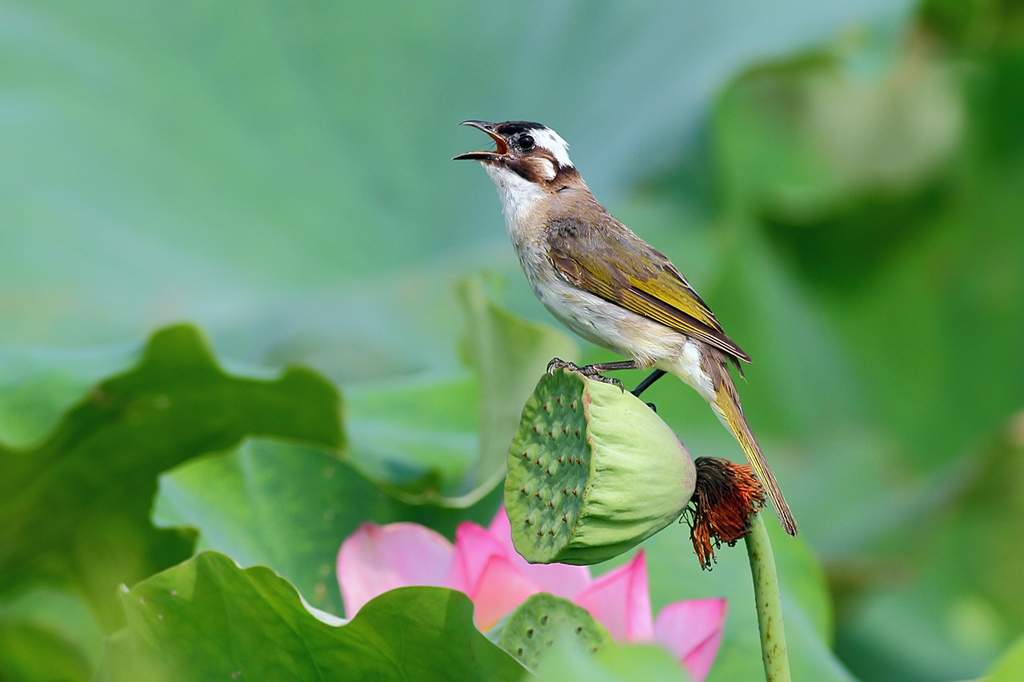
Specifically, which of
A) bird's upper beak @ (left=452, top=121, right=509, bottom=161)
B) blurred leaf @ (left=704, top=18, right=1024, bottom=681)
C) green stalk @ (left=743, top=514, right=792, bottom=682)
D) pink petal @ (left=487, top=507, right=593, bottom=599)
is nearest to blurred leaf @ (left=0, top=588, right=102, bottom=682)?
pink petal @ (left=487, top=507, right=593, bottom=599)

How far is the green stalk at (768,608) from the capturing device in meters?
1.12

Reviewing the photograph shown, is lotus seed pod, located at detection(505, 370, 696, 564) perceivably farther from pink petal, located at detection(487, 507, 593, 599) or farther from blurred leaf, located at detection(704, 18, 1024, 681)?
blurred leaf, located at detection(704, 18, 1024, 681)

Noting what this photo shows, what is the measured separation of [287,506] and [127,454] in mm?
420

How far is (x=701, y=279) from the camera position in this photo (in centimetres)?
347

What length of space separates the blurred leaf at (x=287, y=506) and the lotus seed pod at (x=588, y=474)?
70 cm

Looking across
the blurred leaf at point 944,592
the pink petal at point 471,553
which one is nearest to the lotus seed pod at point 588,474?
the pink petal at point 471,553

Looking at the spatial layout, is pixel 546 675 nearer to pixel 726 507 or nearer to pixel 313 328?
pixel 726 507

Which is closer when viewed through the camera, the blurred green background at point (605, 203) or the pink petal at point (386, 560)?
the pink petal at point (386, 560)

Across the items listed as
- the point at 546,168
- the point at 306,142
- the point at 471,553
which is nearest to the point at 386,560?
the point at 471,553

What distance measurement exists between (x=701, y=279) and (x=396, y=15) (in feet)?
4.47

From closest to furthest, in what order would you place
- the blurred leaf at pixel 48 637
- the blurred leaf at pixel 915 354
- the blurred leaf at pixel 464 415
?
the blurred leaf at pixel 464 415
the blurred leaf at pixel 48 637
the blurred leaf at pixel 915 354

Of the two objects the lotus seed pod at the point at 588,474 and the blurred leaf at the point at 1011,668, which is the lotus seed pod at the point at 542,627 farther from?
the blurred leaf at the point at 1011,668

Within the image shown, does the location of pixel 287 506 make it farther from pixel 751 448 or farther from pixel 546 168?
pixel 751 448

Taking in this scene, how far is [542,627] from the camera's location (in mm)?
1234
